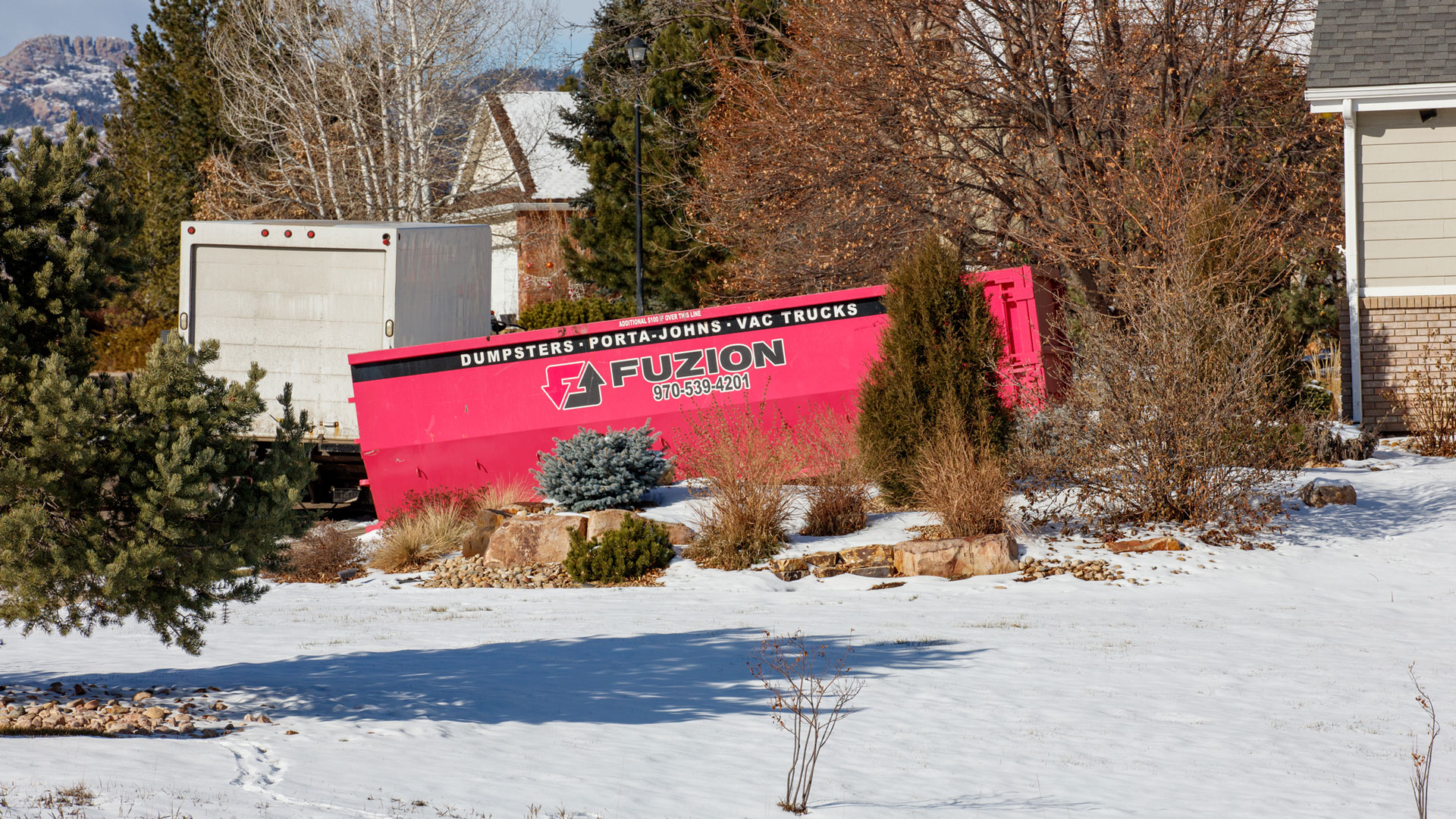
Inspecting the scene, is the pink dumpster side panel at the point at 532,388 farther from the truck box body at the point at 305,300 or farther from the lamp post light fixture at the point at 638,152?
the lamp post light fixture at the point at 638,152

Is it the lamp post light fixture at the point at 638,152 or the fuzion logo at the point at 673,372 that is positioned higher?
the lamp post light fixture at the point at 638,152

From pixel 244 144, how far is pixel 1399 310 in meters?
29.4

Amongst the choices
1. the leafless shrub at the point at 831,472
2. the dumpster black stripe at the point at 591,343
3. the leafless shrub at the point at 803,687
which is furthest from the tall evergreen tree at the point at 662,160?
the leafless shrub at the point at 803,687

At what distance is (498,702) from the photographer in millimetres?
7746

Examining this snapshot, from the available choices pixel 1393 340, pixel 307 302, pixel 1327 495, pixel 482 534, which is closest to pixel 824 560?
pixel 482 534

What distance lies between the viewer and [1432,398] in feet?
51.5

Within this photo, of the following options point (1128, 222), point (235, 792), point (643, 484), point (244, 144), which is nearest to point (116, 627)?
point (643, 484)

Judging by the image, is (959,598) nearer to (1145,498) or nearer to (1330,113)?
(1145,498)

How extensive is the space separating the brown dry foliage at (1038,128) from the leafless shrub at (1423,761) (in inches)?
368

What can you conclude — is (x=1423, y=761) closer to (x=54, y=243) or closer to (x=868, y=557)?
(x=868, y=557)

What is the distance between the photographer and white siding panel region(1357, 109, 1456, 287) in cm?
1648

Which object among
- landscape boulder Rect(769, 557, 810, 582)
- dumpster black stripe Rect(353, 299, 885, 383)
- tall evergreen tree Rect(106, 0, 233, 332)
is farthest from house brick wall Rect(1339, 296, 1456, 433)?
tall evergreen tree Rect(106, 0, 233, 332)

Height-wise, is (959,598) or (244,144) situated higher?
(244,144)

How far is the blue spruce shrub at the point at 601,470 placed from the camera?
44.1 ft
